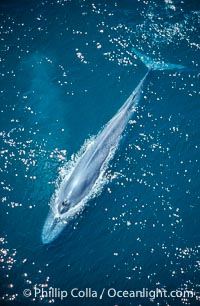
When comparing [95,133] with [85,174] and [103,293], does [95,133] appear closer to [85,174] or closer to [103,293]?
[85,174]

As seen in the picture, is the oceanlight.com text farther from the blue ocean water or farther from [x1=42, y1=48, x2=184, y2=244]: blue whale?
[x1=42, y1=48, x2=184, y2=244]: blue whale

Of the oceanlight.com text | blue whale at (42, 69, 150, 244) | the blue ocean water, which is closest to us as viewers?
the oceanlight.com text

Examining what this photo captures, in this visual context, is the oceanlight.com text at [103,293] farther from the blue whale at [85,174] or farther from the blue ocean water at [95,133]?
the blue whale at [85,174]

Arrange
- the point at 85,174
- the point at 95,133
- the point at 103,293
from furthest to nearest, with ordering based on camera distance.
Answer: the point at 95,133, the point at 85,174, the point at 103,293

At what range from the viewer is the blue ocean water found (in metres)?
12.6

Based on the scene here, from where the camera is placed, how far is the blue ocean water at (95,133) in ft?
41.4

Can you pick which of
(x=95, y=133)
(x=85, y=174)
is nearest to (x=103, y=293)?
(x=85, y=174)

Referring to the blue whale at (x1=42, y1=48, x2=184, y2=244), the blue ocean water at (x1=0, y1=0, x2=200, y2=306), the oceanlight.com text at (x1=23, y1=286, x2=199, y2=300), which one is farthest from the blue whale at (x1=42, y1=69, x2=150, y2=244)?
the oceanlight.com text at (x1=23, y1=286, x2=199, y2=300)

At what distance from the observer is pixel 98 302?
39.6ft

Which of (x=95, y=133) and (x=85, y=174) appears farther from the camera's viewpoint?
(x=95, y=133)

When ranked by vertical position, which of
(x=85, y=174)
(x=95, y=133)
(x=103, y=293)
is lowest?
(x=103, y=293)

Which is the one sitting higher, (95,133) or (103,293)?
(95,133)

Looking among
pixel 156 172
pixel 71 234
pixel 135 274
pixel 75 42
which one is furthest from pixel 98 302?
pixel 75 42

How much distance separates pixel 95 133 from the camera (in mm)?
15844
